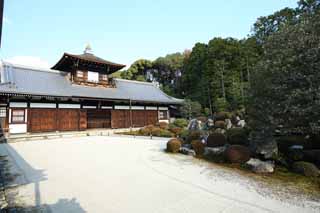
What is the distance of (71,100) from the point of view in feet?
48.8

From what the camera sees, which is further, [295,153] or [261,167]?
[295,153]

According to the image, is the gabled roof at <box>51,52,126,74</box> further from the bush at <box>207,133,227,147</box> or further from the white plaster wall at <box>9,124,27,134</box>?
the bush at <box>207,133,227,147</box>

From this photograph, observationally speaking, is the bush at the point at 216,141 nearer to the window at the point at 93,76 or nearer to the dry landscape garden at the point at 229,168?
the dry landscape garden at the point at 229,168

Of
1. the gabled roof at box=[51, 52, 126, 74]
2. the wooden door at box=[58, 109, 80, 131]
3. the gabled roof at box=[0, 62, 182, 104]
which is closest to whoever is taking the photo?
the gabled roof at box=[0, 62, 182, 104]

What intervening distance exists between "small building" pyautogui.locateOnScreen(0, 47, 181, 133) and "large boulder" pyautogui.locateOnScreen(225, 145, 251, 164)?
1126 cm

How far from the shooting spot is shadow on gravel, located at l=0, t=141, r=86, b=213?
3213 millimetres

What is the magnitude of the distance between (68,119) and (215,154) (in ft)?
38.4

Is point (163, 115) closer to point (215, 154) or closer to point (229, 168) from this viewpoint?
point (215, 154)

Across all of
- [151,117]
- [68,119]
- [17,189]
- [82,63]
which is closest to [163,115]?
[151,117]

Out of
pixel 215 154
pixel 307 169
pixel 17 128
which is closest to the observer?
pixel 307 169

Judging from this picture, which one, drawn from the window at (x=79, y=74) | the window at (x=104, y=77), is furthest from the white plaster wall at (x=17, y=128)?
the window at (x=104, y=77)

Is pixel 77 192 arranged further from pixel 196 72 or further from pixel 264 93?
pixel 196 72

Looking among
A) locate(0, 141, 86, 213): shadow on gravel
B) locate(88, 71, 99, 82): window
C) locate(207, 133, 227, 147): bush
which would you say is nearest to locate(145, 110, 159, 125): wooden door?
locate(88, 71, 99, 82): window

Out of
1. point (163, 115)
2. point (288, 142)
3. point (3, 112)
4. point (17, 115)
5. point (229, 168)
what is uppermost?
point (3, 112)
